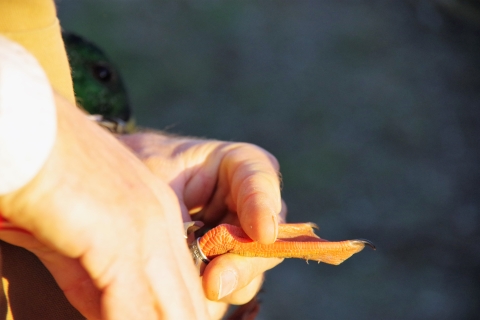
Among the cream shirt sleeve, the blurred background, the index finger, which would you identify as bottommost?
the blurred background

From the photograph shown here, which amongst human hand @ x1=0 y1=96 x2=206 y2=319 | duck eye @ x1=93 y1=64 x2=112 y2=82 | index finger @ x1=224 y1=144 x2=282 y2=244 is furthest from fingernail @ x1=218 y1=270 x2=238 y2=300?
duck eye @ x1=93 y1=64 x2=112 y2=82

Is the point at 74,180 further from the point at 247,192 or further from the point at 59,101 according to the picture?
the point at 247,192

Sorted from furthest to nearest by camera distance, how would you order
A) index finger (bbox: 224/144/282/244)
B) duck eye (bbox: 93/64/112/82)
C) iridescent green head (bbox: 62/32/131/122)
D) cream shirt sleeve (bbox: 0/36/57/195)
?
duck eye (bbox: 93/64/112/82), iridescent green head (bbox: 62/32/131/122), index finger (bbox: 224/144/282/244), cream shirt sleeve (bbox: 0/36/57/195)

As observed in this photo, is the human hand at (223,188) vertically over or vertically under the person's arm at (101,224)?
under

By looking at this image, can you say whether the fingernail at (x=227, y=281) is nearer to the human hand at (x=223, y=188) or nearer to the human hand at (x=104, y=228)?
the human hand at (x=223, y=188)

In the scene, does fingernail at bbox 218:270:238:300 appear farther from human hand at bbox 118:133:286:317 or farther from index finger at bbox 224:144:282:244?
index finger at bbox 224:144:282:244

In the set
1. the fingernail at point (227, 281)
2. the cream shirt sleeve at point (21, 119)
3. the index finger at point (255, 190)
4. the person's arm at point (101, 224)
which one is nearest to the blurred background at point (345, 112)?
the index finger at point (255, 190)
